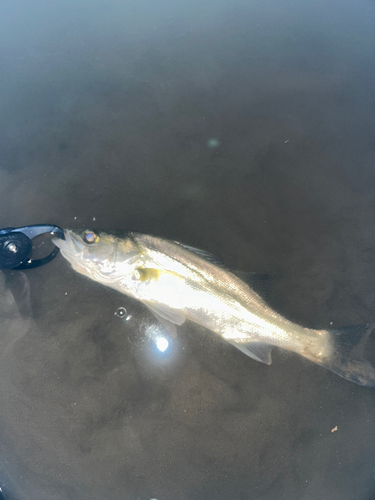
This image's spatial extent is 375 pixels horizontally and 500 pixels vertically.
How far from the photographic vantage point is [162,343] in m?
2.77

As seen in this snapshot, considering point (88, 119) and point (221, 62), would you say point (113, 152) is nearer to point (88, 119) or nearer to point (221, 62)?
point (88, 119)

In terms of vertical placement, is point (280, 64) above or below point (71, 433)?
above

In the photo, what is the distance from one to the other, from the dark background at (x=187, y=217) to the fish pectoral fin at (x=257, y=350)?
165mm

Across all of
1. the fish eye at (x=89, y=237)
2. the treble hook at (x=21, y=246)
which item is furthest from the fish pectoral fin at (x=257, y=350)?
the treble hook at (x=21, y=246)

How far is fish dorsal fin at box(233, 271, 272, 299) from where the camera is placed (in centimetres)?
269

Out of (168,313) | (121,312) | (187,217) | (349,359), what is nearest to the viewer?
(349,359)

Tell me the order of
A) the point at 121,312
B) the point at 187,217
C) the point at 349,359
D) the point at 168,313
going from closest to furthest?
the point at 349,359, the point at 168,313, the point at 121,312, the point at 187,217

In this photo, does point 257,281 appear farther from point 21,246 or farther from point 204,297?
point 21,246

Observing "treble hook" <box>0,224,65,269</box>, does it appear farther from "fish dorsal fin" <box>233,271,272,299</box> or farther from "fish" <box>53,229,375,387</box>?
"fish dorsal fin" <box>233,271,272,299</box>

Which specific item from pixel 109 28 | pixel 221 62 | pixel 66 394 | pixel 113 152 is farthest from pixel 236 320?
pixel 109 28

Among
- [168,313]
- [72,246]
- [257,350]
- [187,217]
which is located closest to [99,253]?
[72,246]

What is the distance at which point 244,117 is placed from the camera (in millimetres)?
3617

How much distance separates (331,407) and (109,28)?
658 cm

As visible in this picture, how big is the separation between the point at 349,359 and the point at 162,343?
6.59ft
